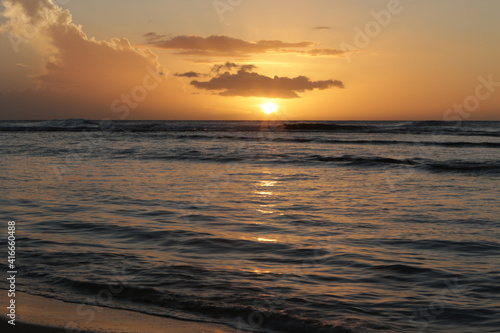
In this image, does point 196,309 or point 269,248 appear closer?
point 196,309

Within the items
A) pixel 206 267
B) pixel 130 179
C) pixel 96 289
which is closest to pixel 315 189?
pixel 130 179

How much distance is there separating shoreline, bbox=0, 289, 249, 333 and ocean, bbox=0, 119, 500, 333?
226mm

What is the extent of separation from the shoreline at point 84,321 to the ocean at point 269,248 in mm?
226

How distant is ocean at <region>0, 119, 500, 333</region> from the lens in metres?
5.88

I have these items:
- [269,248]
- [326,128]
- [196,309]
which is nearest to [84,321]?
[196,309]

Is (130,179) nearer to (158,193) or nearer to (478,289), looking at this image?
(158,193)

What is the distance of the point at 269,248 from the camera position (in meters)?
8.45

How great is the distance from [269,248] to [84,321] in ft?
12.3

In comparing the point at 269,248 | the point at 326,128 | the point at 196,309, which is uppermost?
the point at 326,128

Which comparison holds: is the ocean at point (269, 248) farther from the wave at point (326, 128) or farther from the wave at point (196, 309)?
the wave at point (326, 128)

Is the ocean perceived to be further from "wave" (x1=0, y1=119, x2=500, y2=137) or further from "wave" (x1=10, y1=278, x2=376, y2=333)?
"wave" (x1=0, y1=119, x2=500, y2=137)

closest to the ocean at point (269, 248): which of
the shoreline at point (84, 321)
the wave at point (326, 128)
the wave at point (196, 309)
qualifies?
the wave at point (196, 309)

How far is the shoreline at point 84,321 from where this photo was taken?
506 centimetres

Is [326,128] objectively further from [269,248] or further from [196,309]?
[196,309]
